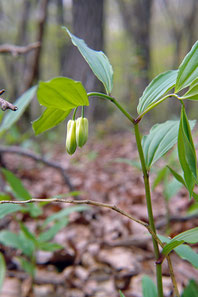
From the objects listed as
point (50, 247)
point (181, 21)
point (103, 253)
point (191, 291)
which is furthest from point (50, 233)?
point (181, 21)

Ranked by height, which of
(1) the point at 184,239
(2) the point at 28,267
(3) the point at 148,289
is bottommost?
(2) the point at 28,267

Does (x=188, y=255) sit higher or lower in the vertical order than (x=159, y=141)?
lower

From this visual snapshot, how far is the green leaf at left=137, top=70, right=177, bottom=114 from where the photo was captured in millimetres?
520

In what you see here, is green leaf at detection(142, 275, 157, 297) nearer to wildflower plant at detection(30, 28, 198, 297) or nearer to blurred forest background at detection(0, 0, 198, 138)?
wildflower plant at detection(30, 28, 198, 297)

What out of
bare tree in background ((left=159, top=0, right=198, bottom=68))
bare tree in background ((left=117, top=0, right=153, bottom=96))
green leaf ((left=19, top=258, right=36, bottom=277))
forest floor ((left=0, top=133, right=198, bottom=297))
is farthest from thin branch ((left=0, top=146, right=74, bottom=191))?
bare tree in background ((left=159, top=0, right=198, bottom=68))

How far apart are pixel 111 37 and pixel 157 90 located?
398 inches

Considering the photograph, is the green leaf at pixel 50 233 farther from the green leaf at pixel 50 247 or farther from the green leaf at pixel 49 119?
the green leaf at pixel 49 119

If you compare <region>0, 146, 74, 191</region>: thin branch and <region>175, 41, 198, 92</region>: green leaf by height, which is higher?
<region>175, 41, 198, 92</region>: green leaf

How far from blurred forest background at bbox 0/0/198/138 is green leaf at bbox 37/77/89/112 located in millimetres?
2091

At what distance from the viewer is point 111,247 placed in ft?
4.17

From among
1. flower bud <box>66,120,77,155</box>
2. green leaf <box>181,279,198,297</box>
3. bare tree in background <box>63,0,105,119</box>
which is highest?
bare tree in background <box>63,0,105,119</box>

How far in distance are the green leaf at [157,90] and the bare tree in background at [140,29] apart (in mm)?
5138

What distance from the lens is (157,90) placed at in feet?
1.75

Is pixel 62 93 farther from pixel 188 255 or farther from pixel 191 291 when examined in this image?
pixel 191 291
